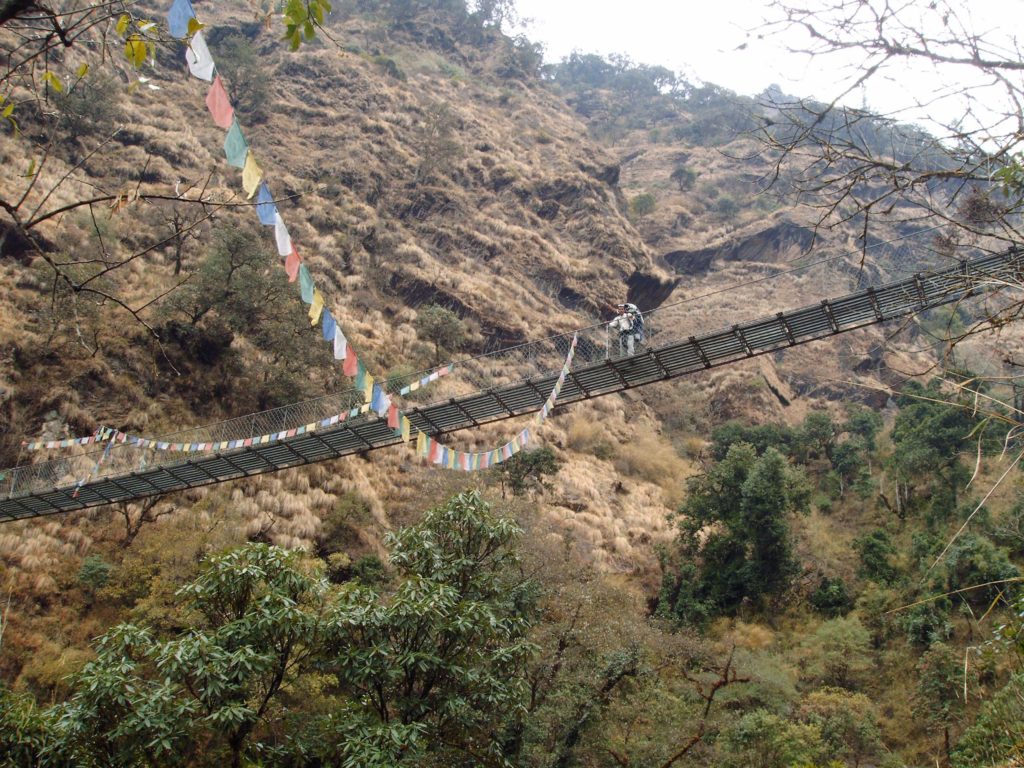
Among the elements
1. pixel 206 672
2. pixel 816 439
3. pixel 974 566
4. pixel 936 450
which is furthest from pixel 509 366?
pixel 206 672

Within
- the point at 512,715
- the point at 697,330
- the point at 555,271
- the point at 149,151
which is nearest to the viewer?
the point at 512,715

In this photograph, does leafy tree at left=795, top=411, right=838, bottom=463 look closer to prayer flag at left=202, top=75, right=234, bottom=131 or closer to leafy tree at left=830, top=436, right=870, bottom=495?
leafy tree at left=830, top=436, right=870, bottom=495

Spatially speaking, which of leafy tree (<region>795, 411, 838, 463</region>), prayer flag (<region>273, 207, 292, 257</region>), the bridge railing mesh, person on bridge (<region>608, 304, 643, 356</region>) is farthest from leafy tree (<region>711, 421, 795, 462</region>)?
prayer flag (<region>273, 207, 292, 257</region>)

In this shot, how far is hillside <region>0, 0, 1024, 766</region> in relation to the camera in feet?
32.3

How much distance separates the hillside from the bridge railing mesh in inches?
22.3

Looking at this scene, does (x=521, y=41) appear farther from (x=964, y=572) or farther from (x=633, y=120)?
(x=964, y=572)

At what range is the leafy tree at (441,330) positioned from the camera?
2339cm

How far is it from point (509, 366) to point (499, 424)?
263 cm

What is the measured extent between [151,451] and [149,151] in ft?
48.4

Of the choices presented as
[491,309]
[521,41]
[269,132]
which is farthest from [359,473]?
[521,41]

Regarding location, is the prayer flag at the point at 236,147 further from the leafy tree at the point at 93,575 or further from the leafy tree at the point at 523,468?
the leafy tree at the point at 523,468

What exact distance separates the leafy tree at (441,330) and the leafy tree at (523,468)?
604 centimetres

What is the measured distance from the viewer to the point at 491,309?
2678cm

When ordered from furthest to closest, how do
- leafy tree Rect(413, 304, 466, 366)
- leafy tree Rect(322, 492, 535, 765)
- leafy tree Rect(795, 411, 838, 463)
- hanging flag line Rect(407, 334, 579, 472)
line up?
leafy tree Rect(413, 304, 466, 366)
leafy tree Rect(795, 411, 838, 463)
hanging flag line Rect(407, 334, 579, 472)
leafy tree Rect(322, 492, 535, 765)
